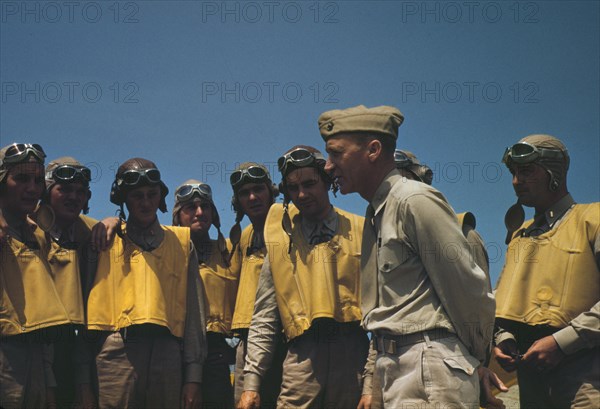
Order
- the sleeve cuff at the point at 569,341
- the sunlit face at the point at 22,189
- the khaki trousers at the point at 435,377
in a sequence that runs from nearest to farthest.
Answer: the khaki trousers at the point at 435,377 → the sleeve cuff at the point at 569,341 → the sunlit face at the point at 22,189

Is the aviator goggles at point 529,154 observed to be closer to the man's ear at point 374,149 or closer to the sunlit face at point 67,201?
the man's ear at point 374,149

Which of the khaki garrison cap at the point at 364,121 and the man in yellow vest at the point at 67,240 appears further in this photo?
the man in yellow vest at the point at 67,240

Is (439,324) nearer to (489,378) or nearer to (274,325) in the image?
(489,378)

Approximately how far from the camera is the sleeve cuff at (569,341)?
580 centimetres

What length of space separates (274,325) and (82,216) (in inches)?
85.4

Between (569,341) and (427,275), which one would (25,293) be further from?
(569,341)

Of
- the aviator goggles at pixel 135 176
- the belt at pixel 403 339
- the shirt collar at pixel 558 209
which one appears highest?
the aviator goggles at pixel 135 176

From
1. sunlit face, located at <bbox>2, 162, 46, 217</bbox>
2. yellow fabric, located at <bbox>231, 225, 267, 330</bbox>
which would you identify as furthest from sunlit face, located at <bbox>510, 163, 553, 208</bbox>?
sunlit face, located at <bbox>2, 162, 46, 217</bbox>

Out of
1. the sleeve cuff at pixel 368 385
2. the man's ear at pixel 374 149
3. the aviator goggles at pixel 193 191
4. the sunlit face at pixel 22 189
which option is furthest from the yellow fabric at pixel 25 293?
the man's ear at pixel 374 149

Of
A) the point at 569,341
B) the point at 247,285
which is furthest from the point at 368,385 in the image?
the point at 247,285

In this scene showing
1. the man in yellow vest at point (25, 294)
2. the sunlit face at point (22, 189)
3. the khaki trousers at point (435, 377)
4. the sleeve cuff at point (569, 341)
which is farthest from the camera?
the sunlit face at point (22, 189)

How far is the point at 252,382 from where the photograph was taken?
21.3 feet

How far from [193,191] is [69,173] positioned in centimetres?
141

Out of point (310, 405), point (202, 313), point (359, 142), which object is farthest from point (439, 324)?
point (202, 313)
